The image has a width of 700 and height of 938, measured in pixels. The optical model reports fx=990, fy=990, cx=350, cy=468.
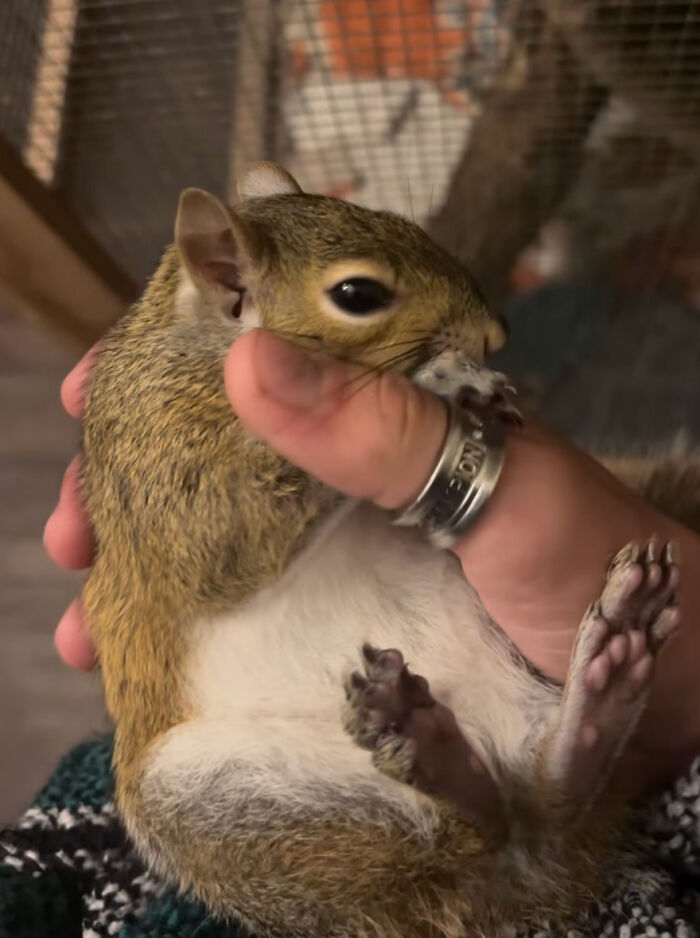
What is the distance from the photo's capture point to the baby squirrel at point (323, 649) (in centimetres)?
85

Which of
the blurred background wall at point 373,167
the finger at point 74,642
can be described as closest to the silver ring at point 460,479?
the finger at point 74,642

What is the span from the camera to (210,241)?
2.78 ft

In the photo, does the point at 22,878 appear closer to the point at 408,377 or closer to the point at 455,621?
the point at 455,621

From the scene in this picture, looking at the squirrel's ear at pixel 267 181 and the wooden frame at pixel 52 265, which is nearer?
the squirrel's ear at pixel 267 181

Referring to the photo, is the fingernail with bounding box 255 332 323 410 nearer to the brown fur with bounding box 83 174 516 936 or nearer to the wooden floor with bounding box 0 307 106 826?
the brown fur with bounding box 83 174 516 936

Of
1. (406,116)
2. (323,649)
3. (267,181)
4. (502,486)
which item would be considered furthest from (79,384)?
(406,116)

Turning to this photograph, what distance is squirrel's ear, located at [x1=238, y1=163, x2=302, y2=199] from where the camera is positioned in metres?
1.05

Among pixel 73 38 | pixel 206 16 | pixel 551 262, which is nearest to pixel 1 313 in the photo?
pixel 73 38

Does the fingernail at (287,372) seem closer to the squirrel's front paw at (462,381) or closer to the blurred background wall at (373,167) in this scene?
the squirrel's front paw at (462,381)

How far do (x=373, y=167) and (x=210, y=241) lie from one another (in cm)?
127

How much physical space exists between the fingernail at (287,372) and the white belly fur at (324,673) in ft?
0.61

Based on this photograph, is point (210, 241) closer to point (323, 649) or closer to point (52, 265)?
point (323, 649)

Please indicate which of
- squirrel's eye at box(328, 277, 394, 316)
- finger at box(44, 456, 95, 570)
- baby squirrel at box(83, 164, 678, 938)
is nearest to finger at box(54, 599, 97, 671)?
finger at box(44, 456, 95, 570)

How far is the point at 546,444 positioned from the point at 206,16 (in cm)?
133
